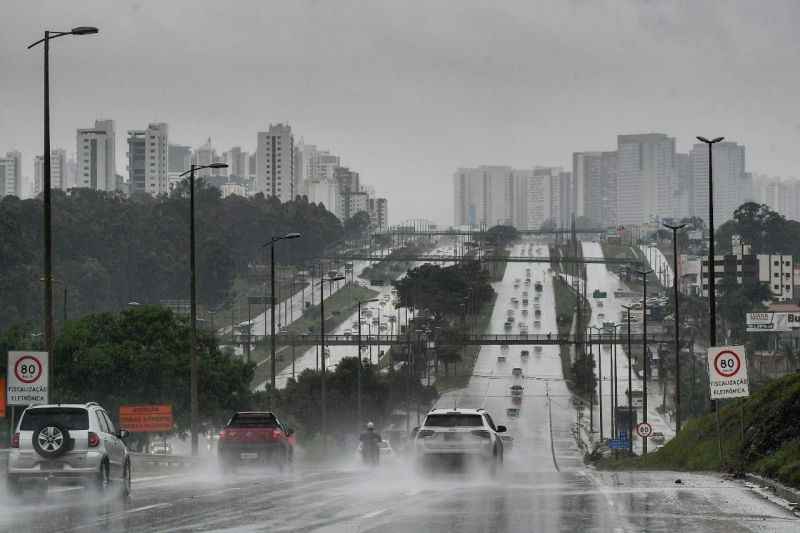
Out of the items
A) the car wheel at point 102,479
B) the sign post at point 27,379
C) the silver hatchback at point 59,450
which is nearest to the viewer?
the silver hatchback at point 59,450

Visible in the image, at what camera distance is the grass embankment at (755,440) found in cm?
3647

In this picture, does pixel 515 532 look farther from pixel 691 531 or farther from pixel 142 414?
pixel 142 414

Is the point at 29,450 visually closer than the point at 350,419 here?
Yes

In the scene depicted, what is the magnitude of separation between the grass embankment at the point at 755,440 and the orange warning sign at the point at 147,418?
27.7 m

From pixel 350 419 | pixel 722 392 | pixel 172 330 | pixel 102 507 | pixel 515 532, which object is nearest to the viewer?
pixel 515 532

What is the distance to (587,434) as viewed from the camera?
16425 cm

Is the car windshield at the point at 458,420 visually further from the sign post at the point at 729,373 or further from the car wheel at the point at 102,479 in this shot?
the car wheel at the point at 102,479

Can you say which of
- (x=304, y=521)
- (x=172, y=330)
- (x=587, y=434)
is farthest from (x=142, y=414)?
(x=587, y=434)

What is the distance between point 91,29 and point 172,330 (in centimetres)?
7484

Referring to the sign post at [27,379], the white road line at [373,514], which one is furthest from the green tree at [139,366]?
the white road line at [373,514]

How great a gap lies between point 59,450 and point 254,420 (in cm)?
1733

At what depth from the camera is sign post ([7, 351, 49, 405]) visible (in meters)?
37.9

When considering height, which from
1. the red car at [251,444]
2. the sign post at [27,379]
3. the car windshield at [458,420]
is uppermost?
the sign post at [27,379]

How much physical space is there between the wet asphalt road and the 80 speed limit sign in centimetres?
206
